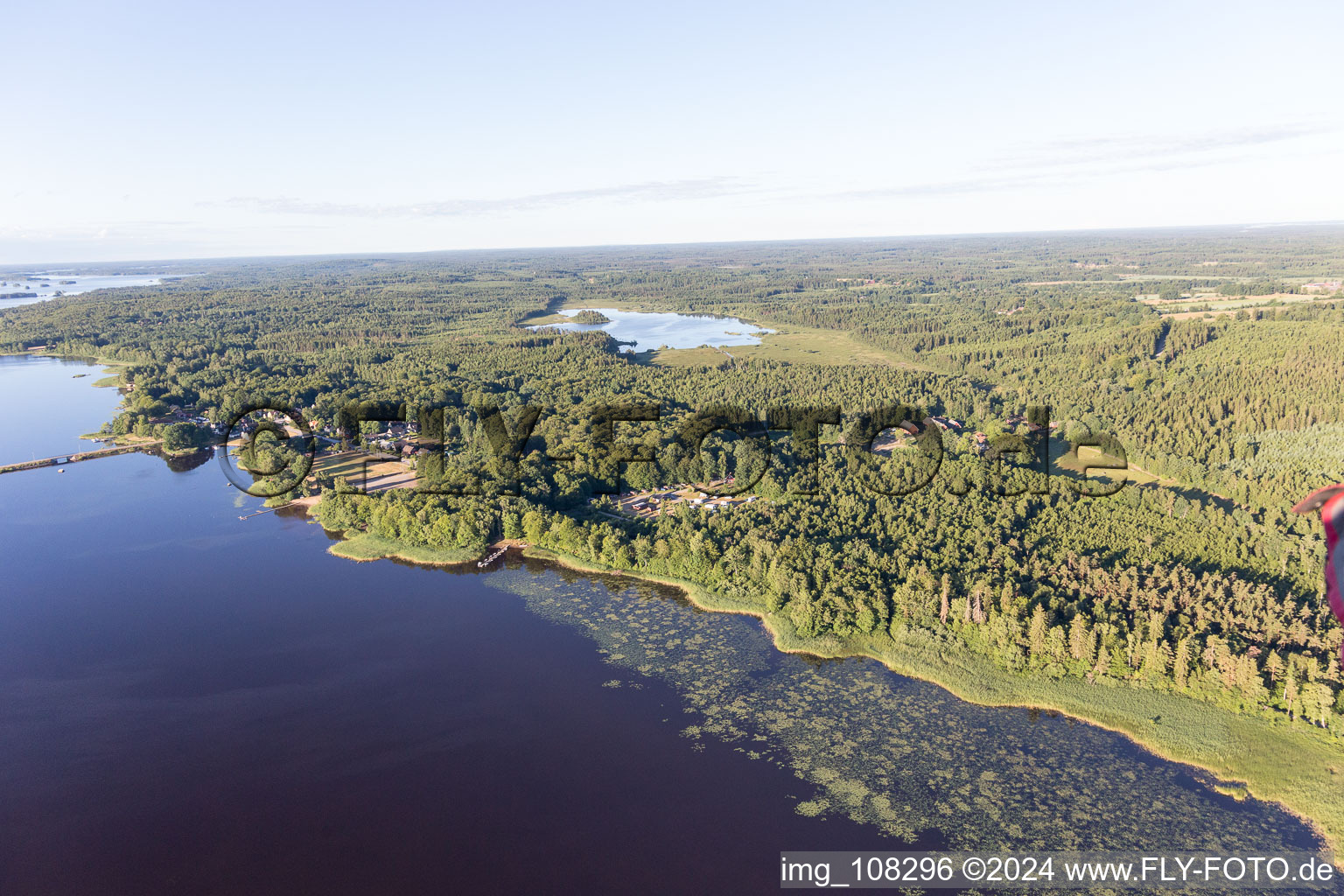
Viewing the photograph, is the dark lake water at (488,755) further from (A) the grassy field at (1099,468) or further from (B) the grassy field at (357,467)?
(A) the grassy field at (1099,468)

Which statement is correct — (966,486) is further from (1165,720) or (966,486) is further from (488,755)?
(488,755)

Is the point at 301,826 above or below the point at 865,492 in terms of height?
below

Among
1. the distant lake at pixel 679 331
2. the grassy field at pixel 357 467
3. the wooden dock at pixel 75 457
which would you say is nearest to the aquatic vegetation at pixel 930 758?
the grassy field at pixel 357 467

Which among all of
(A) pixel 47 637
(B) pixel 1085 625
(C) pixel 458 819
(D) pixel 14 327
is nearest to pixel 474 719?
(C) pixel 458 819

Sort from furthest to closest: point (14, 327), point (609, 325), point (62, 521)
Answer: point (609, 325) < point (14, 327) < point (62, 521)

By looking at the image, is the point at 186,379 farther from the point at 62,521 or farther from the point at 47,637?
the point at 47,637

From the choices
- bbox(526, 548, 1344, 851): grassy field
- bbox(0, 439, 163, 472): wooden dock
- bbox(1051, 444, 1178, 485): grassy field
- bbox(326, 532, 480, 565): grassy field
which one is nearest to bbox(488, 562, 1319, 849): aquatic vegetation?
bbox(526, 548, 1344, 851): grassy field

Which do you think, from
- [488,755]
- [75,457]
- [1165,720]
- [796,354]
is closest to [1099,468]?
[1165,720]
